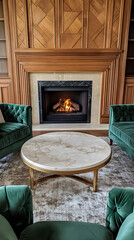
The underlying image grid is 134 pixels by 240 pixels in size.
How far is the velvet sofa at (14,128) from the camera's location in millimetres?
1975

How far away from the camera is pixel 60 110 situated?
418cm

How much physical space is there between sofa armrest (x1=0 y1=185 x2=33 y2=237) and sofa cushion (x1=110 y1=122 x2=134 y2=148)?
4.77 ft

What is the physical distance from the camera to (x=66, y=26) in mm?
3350

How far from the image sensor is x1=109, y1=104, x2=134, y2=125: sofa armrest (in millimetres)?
2518

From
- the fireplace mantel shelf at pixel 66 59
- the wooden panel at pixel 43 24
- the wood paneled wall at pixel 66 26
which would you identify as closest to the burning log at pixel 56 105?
the fireplace mantel shelf at pixel 66 59

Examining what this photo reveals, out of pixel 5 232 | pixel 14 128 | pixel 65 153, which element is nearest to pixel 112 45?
pixel 14 128

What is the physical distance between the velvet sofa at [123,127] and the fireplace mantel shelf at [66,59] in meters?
1.45

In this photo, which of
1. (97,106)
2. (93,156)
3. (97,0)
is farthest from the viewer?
(97,106)

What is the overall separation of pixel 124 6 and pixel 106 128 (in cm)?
250

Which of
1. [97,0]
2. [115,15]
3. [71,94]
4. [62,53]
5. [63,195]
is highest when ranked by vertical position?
[97,0]

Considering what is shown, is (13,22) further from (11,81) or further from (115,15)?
(115,15)

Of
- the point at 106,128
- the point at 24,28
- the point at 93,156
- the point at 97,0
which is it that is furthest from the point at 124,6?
the point at 93,156

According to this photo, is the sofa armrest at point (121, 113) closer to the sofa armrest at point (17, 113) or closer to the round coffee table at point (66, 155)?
the round coffee table at point (66, 155)

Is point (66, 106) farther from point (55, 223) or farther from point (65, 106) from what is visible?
point (55, 223)
